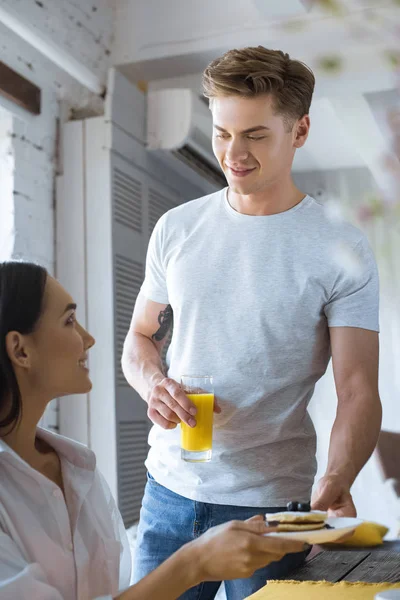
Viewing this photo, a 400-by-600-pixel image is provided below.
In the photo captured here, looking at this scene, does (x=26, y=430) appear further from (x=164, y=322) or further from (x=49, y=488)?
(x=164, y=322)

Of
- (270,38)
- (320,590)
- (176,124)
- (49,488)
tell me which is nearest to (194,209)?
(49,488)

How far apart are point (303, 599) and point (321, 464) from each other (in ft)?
12.4

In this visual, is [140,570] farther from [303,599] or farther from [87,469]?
[303,599]

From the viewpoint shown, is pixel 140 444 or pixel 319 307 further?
pixel 140 444

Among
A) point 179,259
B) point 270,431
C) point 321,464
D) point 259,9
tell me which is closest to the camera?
point 270,431

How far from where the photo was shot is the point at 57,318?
1.29 m

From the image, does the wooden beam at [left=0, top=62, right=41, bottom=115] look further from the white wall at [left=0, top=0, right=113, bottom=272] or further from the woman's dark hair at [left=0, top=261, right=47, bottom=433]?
the woman's dark hair at [left=0, top=261, right=47, bottom=433]

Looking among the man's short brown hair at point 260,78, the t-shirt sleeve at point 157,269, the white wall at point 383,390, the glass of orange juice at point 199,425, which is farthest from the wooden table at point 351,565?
the white wall at point 383,390

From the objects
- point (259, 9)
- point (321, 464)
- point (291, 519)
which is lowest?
point (321, 464)

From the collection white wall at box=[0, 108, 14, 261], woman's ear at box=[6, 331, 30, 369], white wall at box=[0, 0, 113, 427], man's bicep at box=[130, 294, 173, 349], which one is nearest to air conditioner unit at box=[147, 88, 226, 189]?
white wall at box=[0, 0, 113, 427]

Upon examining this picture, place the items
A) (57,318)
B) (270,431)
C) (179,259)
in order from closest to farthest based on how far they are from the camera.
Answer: (57,318) → (270,431) → (179,259)

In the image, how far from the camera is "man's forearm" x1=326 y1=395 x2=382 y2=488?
1444 mm

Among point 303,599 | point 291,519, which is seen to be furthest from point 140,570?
point 291,519

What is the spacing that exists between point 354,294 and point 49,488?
70 centimetres
